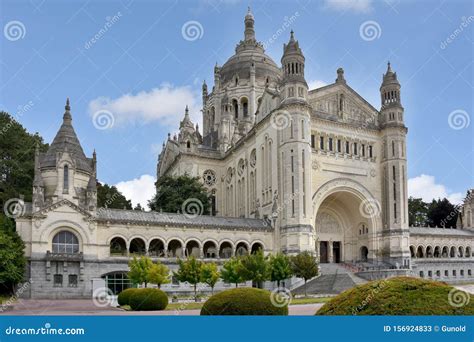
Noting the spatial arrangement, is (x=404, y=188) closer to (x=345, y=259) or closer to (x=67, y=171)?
(x=345, y=259)

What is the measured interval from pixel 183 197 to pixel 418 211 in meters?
56.1

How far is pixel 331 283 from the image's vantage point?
174 ft

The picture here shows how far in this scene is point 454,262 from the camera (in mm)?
73750

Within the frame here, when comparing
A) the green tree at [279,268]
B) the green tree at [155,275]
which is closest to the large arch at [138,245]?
the green tree at [155,275]

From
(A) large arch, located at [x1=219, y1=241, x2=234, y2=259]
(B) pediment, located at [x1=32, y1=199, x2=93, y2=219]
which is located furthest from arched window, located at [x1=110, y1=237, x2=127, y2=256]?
(A) large arch, located at [x1=219, y1=241, x2=234, y2=259]

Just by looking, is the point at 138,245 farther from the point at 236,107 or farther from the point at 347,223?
the point at 236,107

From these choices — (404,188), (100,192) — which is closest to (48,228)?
(100,192)

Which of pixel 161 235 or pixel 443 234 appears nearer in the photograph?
pixel 161 235

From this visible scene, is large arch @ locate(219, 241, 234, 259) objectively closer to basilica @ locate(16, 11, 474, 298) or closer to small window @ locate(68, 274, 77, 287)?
basilica @ locate(16, 11, 474, 298)

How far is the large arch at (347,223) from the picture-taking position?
67875mm

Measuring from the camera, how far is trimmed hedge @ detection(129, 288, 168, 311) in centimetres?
3266

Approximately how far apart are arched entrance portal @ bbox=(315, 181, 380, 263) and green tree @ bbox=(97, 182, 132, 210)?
31.4 m

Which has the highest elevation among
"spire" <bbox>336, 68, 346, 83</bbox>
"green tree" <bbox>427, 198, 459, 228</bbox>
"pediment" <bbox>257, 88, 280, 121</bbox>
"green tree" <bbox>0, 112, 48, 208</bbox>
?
"spire" <bbox>336, 68, 346, 83</bbox>

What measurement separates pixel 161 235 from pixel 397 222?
101 feet
